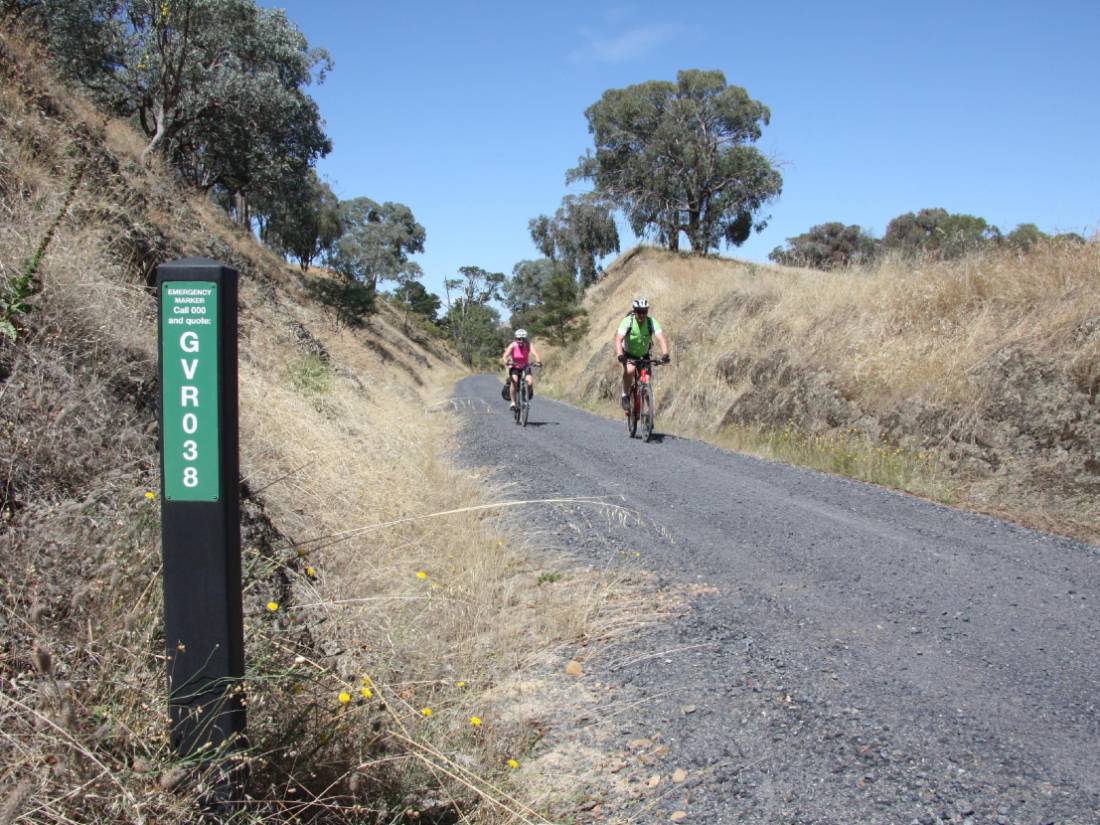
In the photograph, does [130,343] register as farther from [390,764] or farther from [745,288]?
[745,288]

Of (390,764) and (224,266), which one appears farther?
(390,764)

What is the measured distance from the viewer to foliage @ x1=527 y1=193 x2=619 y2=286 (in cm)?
5931

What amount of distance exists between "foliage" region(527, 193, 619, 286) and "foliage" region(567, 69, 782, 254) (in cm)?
389

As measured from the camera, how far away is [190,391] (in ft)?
5.96

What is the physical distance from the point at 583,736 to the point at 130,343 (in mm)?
2849

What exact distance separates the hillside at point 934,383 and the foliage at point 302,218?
1629 centimetres

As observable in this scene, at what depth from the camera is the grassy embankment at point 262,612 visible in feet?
6.40

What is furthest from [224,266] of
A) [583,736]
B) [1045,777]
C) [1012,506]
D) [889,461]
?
[889,461]

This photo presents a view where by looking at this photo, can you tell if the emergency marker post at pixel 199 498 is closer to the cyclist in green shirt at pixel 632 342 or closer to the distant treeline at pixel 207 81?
the cyclist in green shirt at pixel 632 342

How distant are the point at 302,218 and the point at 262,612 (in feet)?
106

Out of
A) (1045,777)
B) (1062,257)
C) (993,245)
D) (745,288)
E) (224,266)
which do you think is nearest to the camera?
(224,266)

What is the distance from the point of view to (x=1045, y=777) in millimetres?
2592

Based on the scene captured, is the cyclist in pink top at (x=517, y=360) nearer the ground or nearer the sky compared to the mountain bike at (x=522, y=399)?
nearer the sky

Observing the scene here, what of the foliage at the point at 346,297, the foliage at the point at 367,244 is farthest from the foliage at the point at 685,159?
the foliage at the point at 367,244
